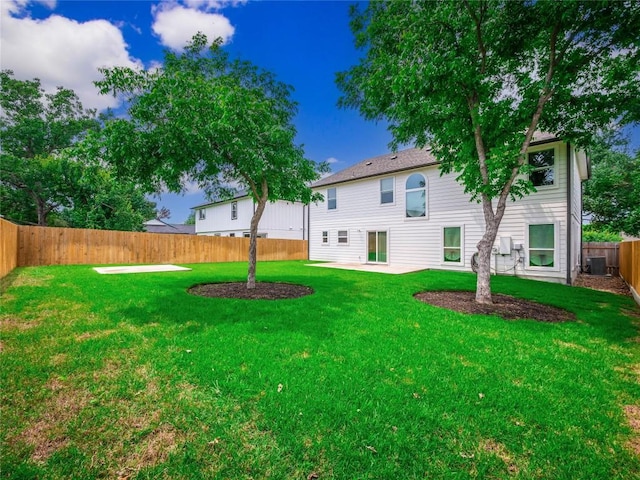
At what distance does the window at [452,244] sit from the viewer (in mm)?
12336

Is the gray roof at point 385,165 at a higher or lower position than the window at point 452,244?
higher

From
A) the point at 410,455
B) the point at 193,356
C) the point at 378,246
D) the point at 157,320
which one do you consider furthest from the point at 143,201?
the point at 410,455

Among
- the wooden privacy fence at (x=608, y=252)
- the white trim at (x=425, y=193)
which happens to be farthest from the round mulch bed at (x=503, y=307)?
the wooden privacy fence at (x=608, y=252)

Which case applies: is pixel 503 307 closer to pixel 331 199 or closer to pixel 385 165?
pixel 385 165

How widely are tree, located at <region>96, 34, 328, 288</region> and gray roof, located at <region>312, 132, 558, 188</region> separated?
8013 mm

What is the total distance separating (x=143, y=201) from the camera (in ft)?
78.2

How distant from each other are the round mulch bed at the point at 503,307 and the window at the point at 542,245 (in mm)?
4644

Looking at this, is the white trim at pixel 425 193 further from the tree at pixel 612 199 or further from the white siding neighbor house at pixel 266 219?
the tree at pixel 612 199

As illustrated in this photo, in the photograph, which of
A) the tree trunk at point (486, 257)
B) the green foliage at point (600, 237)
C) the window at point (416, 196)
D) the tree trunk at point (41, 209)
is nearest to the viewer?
the tree trunk at point (486, 257)

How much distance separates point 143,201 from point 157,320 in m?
23.3

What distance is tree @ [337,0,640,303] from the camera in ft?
18.5

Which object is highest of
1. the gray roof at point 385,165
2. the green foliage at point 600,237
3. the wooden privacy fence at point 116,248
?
the gray roof at point 385,165

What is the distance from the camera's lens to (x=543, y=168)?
33.4 feet

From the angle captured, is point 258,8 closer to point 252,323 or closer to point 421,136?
point 421,136
